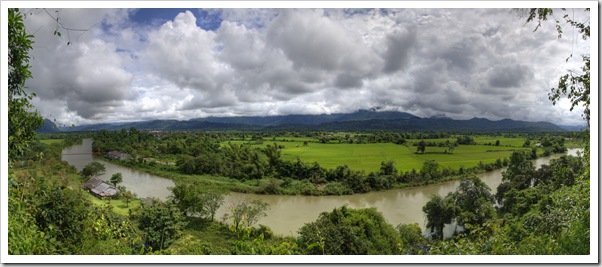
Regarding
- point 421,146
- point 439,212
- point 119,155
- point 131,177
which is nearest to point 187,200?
point 119,155

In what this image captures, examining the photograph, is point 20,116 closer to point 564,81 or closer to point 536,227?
point 536,227

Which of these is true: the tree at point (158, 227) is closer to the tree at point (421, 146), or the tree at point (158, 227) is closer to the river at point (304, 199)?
the river at point (304, 199)

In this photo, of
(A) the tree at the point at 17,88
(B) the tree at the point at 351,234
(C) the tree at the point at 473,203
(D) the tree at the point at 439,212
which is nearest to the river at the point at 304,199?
(D) the tree at the point at 439,212

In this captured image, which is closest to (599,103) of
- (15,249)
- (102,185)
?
(15,249)

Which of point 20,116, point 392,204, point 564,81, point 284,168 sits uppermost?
point 564,81

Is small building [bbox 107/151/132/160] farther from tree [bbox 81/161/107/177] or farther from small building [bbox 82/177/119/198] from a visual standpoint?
small building [bbox 82/177/119/198]

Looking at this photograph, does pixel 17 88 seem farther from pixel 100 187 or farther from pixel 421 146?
pixel 421 146

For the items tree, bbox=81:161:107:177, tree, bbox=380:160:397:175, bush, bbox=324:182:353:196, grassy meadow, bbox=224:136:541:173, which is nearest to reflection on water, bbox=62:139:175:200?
tree, bbox=81:161:107:177

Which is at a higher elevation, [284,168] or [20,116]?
[20,116]
